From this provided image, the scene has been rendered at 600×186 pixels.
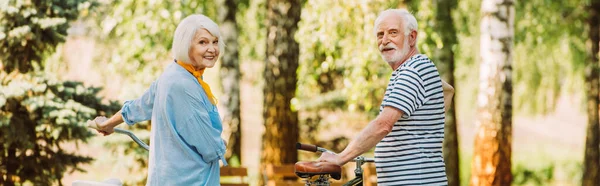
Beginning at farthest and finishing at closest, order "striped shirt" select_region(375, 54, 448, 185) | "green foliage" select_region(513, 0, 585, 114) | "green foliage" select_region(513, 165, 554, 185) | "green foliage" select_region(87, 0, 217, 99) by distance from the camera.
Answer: "green foliage" select_region(513, 165, 554, 185), "green foliage" select_region(513, 0, 585, 114), "green foliage" select_region(87, 0, 217, 99), "striped shirt" select_region(375, 54, 448, 185)

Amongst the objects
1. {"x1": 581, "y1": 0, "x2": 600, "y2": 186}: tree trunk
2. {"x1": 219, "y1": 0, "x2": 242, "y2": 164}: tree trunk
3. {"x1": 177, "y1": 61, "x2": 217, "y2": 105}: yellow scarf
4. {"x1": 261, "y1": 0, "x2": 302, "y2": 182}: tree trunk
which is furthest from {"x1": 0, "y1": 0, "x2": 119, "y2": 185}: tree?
{"x1": 581, "y1": 0, "x2": 600, "y2": 186}: tree trunk

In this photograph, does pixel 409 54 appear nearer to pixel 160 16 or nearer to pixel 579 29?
pixel 160 16

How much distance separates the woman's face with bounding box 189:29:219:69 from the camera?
4.57 m

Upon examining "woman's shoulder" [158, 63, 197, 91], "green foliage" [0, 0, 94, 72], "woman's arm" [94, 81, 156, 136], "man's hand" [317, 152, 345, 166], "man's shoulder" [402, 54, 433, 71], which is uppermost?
"green foliage" [0, 0, 94, 72]

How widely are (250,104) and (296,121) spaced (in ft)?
88.5

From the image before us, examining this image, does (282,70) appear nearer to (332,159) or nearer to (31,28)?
(31,28)

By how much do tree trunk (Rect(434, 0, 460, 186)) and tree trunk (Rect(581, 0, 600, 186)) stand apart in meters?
2.23

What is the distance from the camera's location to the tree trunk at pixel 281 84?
11.6m

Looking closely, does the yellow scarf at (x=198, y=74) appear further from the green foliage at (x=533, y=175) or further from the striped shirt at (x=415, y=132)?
the green foliage at (x=533, y=175)

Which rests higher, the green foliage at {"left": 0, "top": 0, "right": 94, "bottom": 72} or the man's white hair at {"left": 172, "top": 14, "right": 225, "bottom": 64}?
the green foliage at {"left": 0, "top": 0, "right": 94, "bottom": 72}

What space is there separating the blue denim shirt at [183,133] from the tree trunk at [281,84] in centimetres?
697

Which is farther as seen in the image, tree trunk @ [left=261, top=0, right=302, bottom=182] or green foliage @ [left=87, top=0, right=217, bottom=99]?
green foliage @ [left=87, top=0, right=217, bottom=99]

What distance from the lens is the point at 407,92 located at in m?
4.49

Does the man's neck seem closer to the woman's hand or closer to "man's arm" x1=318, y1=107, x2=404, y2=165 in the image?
"man's arm" x1=318, y1=107, x2=404, y2=165
